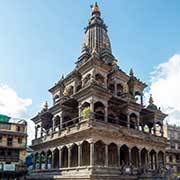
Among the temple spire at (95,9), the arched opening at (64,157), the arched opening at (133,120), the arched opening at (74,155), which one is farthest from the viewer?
the temple spire at (95,9)

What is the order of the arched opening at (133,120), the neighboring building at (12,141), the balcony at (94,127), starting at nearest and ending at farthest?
the balcony at (94,127) < the arched opening at (133,120) < the neighboring building at (12,141)

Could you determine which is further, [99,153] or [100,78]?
[100,78]

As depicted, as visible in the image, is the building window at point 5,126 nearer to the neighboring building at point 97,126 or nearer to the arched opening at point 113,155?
the neighboring building at point 97,126

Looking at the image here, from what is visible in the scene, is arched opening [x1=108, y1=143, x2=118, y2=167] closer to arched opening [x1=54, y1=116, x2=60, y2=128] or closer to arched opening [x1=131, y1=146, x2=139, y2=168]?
arched opening [x1=131, y1=146, x2=139, y2=168]

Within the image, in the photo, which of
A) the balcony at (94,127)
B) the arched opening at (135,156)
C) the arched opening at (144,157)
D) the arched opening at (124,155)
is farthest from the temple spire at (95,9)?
the arched opening at (144,157)

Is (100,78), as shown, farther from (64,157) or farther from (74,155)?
(64,157)

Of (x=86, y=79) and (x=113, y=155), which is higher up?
(x=86, y=79)

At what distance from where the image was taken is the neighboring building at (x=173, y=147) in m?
66.4

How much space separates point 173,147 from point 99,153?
42655 millimetres

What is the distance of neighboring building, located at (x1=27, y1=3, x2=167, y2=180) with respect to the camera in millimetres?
30000

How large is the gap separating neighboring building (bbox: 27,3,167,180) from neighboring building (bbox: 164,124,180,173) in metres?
28.5

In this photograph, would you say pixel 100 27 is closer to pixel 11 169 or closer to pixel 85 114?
pixel 85 114

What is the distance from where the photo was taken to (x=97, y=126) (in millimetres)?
29203

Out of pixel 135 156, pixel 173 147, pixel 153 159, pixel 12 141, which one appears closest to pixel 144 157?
pixel 135 156
